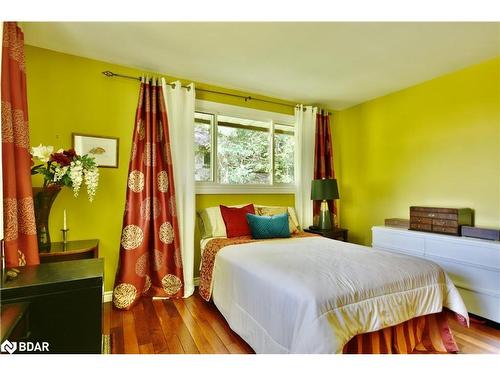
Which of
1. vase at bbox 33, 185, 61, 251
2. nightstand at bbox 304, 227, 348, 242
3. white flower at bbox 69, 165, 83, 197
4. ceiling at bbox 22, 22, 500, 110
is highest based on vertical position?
ceiling at bbox 22, 22, 500, 110

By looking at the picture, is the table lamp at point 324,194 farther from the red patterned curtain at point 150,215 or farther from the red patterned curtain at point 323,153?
the red patterned curtain at point 150,215

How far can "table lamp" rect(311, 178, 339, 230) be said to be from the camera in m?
3.30

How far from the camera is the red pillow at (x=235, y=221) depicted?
2719 mm

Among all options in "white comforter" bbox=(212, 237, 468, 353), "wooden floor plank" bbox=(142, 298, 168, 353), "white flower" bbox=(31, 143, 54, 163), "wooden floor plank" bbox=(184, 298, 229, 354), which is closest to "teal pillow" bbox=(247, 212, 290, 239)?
"white comforter" bbox=(212, 237, 468, 353)

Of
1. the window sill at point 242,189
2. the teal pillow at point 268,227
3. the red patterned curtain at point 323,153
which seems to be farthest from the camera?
the red patterned curtain at point 323,153

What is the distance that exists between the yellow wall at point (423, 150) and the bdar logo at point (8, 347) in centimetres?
Answer: 354

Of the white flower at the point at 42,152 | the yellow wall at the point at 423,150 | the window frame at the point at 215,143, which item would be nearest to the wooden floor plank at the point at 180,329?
the window frame at the point at 215,143

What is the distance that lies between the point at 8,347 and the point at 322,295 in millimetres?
1368

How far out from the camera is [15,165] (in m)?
1.50

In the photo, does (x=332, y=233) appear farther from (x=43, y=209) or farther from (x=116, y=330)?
(x=43, y=209)

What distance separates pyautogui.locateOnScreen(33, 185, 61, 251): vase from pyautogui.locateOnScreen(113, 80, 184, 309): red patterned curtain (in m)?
0.66

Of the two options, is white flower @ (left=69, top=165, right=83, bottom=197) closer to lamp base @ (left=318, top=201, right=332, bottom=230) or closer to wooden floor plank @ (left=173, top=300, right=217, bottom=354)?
wooden floor plank @ (left=173, top=300, right=217, bottom=354)

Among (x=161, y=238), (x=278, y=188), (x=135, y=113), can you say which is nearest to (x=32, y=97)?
(x=135, y=113)

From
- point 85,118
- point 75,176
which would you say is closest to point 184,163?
point 85,118
